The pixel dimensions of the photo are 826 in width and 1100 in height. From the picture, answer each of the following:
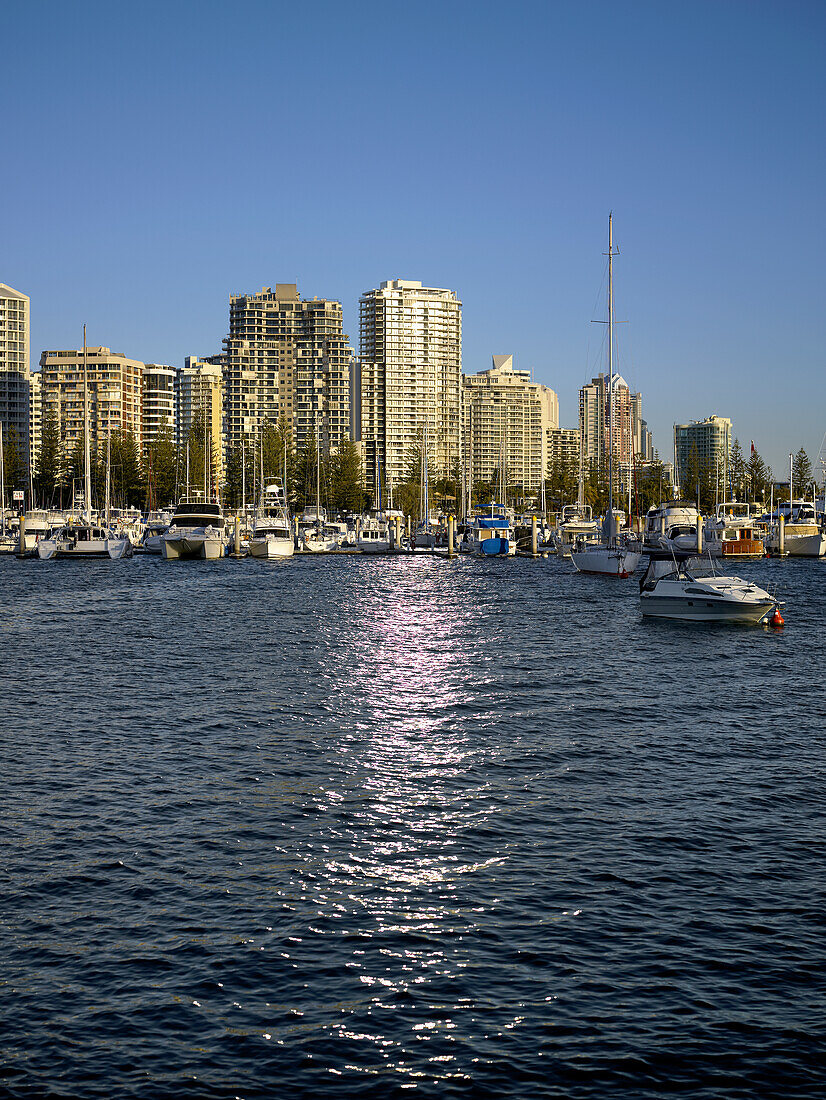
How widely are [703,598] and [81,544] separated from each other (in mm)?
75834

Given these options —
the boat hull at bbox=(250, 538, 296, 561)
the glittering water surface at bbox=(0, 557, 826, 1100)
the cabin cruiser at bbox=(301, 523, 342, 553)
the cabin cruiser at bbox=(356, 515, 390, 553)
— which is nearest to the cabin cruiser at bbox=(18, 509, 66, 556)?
the boat hull at bbox=(250, 538, 296, 561)

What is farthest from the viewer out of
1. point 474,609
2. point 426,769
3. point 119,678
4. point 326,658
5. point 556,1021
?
point 474,609

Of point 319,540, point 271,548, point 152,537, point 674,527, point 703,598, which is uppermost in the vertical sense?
point 674,527

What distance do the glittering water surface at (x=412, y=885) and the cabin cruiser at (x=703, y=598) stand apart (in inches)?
571

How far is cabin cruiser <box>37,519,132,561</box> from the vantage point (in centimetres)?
11244

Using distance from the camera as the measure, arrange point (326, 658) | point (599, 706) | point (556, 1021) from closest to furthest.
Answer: point (556, 1021) < point (599, 706) < point (326, 658)

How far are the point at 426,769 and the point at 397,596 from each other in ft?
178

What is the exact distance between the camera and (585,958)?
1460 centimetres

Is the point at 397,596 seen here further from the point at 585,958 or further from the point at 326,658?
the point at 585,958

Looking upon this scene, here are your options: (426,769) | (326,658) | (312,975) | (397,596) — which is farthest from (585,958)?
(397,596)

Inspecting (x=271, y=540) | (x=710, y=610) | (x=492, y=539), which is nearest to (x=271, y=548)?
(x=271, y=540)

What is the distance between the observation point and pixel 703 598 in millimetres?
53750

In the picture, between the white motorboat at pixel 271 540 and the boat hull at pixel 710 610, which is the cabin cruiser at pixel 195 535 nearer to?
the white motorboat at pixel 271 540

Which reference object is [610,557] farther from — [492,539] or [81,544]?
[81,544]
